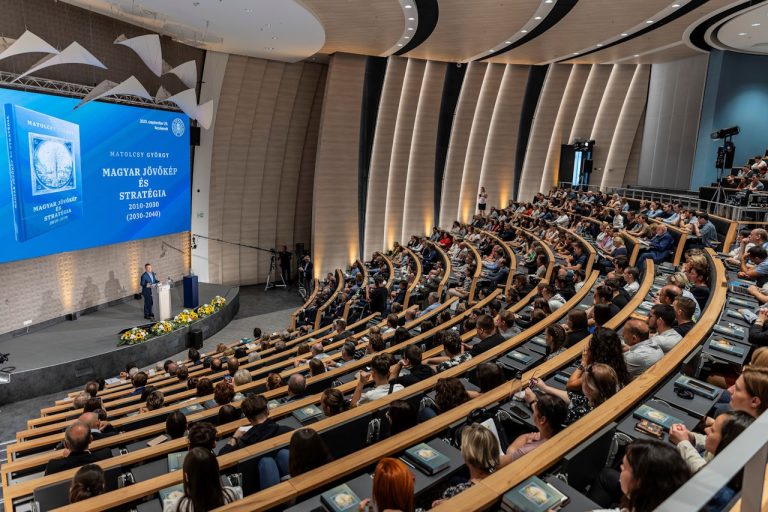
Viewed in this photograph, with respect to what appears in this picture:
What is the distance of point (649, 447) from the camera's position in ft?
6.35

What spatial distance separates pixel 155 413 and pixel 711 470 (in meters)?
5.27

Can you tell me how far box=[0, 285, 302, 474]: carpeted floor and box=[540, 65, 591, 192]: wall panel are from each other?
1044 centimetres

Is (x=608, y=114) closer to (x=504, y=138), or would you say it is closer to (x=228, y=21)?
(x=504, y=138)

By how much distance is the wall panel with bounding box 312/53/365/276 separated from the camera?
16438 mm

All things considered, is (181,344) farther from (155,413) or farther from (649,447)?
(649,447)

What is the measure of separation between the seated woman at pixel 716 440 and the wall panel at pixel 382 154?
1564cm

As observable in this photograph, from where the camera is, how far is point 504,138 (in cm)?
1947

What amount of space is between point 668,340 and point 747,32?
1226 cm

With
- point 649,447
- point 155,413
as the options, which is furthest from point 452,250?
point 649,447

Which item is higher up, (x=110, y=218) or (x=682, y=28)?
(x=682, y=28)

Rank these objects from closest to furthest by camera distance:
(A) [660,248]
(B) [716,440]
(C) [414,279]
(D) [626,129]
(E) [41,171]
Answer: (B) [716,440], (A) [660,248], (E) [41,171], (C) [414,279], (D) [626,129]

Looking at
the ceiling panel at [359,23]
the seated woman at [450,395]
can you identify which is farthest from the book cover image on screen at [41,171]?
the seated woman at [450,395]

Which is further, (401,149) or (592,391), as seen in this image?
(401,149)

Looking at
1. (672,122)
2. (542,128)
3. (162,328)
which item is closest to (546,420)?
(162,328)
